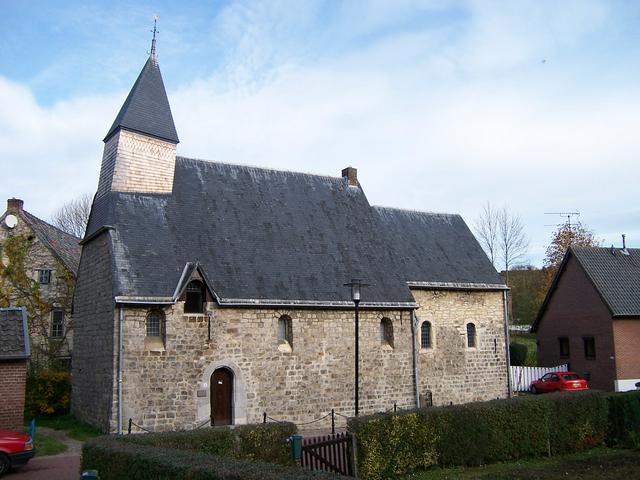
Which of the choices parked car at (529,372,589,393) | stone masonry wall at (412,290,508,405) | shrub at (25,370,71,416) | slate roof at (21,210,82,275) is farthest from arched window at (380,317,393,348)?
slate roof at (21,210,82,275)

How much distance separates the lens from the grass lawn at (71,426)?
18073mm

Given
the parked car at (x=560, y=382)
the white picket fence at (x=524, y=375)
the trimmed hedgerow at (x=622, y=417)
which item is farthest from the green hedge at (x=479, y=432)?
the white picket fence at (x=524, y=375)

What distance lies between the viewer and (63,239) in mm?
32344

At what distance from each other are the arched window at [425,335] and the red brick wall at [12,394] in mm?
14286

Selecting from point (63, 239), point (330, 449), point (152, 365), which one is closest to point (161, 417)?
point (152, 365)

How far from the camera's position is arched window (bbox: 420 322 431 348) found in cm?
2381

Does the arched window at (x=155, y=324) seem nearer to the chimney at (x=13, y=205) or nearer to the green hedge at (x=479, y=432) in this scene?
the green hedge at (x=479, y=432)

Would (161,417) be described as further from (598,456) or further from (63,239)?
(63,239)

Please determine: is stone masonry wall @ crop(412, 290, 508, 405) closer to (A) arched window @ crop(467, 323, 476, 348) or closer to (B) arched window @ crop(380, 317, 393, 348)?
(A) arched window @ crop(467, 323, 476, 348)

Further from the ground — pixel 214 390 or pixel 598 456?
pixel 214 390

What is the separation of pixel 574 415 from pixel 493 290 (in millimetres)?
10996

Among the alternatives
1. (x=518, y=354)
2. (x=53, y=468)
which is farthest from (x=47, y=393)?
(x=518, y=354)

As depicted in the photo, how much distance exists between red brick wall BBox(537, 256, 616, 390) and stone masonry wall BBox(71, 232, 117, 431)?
21.1m

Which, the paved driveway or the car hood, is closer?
the paved driveway
